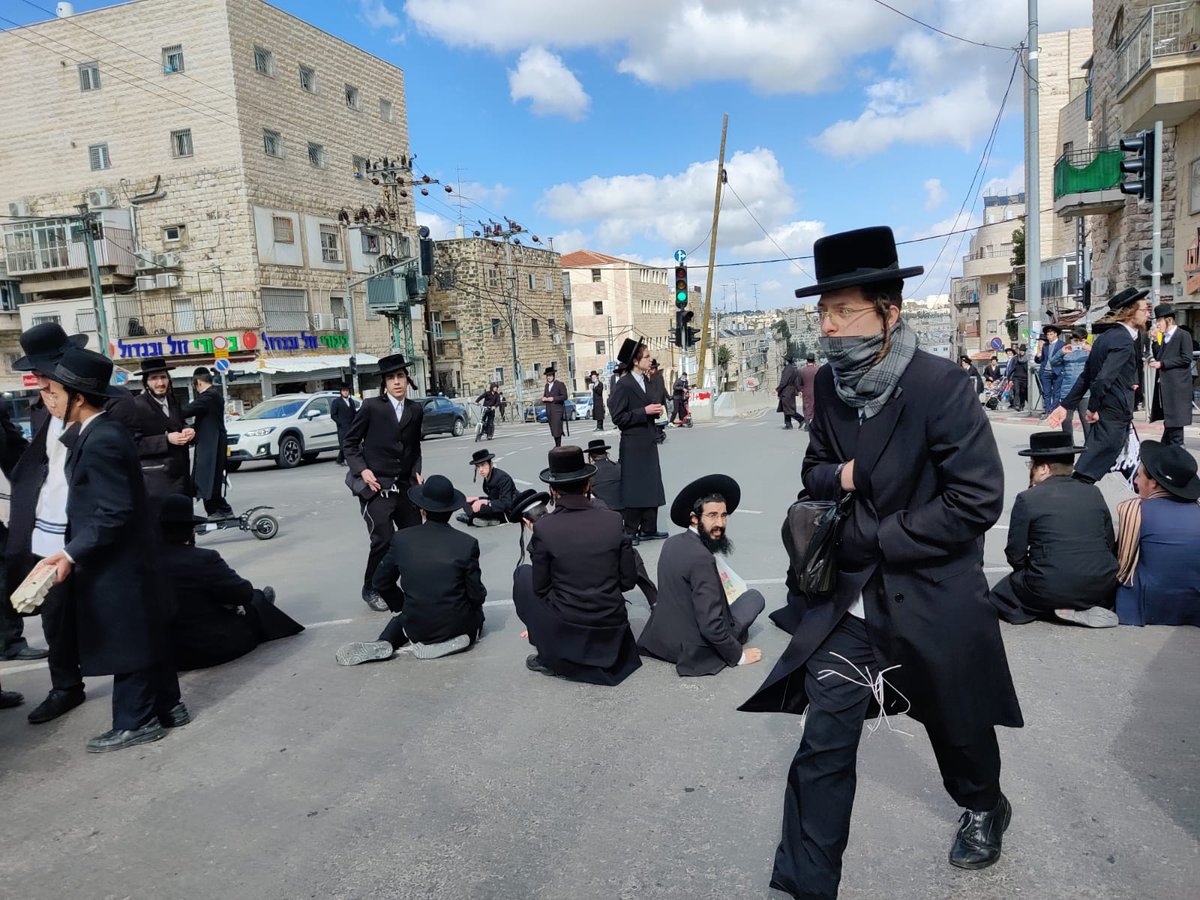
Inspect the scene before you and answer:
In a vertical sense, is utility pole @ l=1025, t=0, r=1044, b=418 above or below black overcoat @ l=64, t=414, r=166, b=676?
above

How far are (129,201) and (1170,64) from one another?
38.0 m

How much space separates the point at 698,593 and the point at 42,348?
12.0ft

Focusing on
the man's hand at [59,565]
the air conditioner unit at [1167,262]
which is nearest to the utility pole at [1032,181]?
the air conditioner unit at [1167,262]

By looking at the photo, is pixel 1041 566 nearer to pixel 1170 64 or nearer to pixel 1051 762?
pixel 1051 762

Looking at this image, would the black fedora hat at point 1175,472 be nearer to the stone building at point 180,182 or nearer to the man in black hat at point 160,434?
the man in black hat at point 160,434

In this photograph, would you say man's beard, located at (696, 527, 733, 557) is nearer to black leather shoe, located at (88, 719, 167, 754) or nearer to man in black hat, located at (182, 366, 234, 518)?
black leather shoe, located at (88, 719, 167, 754)

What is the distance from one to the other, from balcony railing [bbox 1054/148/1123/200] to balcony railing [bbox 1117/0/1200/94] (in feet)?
20.1

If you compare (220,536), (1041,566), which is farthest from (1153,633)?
(220,536)

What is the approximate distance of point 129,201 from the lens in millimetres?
37500

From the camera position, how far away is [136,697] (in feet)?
13.8

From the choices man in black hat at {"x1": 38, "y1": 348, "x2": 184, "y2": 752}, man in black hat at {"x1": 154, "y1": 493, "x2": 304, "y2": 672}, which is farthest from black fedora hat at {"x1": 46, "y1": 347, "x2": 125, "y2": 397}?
man in black hat at {"x1": 154, "y1": 493, "x2": 304, "y2": 672}

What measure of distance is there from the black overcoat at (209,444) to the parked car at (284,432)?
8143mm

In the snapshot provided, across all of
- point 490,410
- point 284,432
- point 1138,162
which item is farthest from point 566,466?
point 490,410

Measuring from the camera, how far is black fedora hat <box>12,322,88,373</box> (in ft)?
13.9
